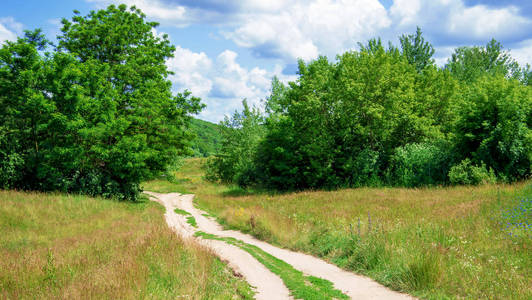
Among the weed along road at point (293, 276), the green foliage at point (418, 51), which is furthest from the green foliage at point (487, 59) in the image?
the weed along road at point (293, 276)

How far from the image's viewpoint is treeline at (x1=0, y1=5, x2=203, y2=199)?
2555 centimetres

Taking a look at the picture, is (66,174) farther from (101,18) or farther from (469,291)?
(469,291)

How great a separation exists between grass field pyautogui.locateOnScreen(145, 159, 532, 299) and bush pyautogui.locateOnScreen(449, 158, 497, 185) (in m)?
4.73

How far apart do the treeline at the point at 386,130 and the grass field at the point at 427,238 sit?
751cm

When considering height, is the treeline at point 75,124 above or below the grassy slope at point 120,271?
above

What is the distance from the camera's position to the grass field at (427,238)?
7.98 m

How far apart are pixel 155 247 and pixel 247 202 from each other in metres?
18.0

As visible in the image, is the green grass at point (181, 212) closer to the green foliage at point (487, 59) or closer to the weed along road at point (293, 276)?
the weed along road at point (293, 276)

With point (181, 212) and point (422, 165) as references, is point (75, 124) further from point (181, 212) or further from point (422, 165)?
point (422, 165)

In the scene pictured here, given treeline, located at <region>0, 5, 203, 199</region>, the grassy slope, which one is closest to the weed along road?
the grassy slope

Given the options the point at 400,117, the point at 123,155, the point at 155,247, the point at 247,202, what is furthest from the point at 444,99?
the point at 155,247

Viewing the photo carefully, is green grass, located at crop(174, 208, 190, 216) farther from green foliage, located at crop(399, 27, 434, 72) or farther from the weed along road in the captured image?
green foliage, located at crop(399, 27, 434, 72)

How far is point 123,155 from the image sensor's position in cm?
2703

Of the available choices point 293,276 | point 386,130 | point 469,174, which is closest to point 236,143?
point 386,130
